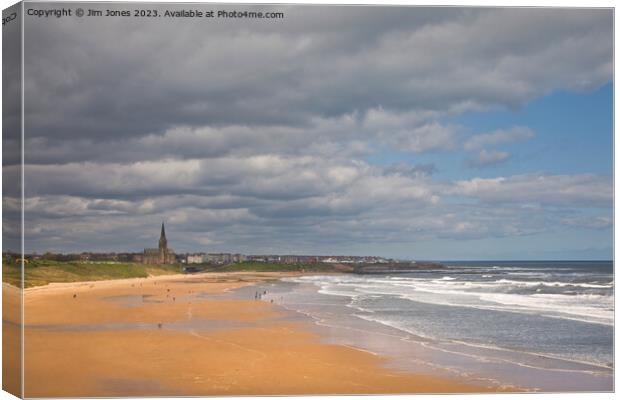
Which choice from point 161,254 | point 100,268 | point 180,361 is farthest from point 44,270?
point 100,268

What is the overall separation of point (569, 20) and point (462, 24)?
5.73 feet

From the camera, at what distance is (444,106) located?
41.4ft

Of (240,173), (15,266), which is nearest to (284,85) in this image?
(240,173)

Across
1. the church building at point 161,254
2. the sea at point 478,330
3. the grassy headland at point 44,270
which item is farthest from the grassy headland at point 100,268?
the sea at point 478,330

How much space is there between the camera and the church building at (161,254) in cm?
1409

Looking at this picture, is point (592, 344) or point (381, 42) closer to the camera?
point (381, 42)

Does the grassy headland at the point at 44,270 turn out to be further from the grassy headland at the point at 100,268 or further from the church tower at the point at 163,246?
the church tower at the point at 163,246

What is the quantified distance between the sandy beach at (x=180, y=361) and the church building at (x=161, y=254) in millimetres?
1410

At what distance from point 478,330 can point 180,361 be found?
22.4ft

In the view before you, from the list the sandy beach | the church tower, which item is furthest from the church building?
the sandy beach

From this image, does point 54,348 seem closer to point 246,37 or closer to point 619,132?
point 246,37

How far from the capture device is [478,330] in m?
15.6

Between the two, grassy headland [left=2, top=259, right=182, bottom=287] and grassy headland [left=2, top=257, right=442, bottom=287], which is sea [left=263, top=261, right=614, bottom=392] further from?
grassy headland [left=2, top=259, right=182, bottom=287]

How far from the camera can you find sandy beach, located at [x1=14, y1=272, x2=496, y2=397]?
11016mm
